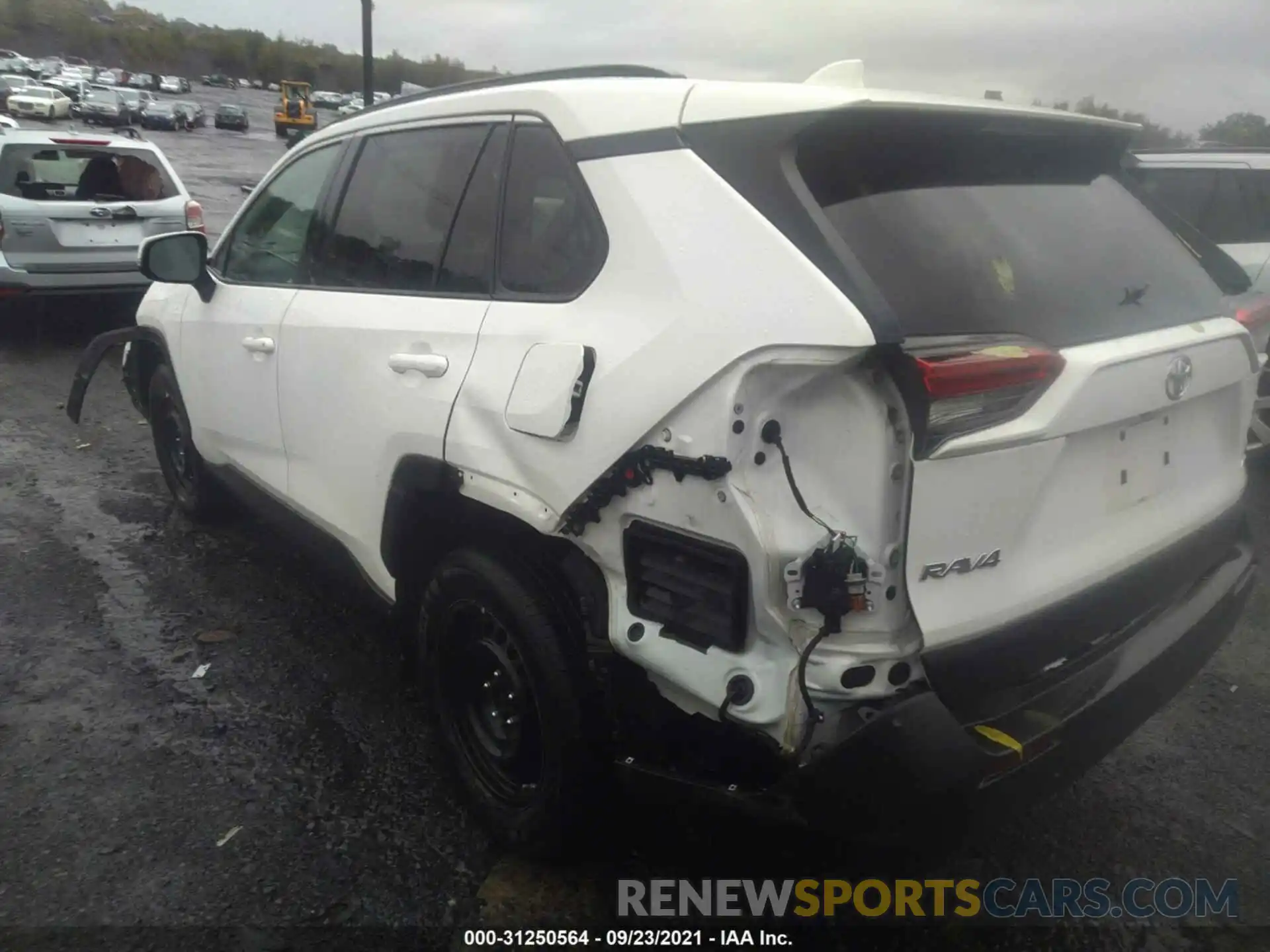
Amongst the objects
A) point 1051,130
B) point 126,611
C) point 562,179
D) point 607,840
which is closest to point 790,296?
point 562,179

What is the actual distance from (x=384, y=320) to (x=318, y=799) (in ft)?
4.75

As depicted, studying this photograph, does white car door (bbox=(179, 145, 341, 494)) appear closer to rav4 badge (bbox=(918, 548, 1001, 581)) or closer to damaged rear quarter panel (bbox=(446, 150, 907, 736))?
damaged rear quarter panel (bbox=(446, 150, 907, 736))

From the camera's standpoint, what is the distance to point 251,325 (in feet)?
12.3

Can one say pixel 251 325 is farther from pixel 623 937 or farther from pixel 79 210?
pixel 79 210

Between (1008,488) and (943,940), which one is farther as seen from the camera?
(943,940)

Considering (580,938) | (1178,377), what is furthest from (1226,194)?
(580,938)

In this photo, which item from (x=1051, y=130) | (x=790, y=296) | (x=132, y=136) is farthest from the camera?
(x=132, y=136)

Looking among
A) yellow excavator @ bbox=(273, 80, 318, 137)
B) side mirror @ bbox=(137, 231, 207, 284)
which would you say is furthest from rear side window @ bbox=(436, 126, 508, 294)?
yellow excavator @ bbox=(273, 80, 318, 137)

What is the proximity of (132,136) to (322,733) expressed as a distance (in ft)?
26.7

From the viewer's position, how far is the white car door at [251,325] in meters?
3.66

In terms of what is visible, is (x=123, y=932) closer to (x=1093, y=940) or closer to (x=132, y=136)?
(x=1093, y=940)

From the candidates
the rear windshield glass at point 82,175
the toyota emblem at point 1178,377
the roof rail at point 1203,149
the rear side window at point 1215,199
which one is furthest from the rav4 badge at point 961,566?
the rear windshield glass at point 82,175

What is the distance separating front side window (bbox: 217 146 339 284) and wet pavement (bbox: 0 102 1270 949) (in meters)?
1.34

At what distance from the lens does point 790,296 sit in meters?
1.93
